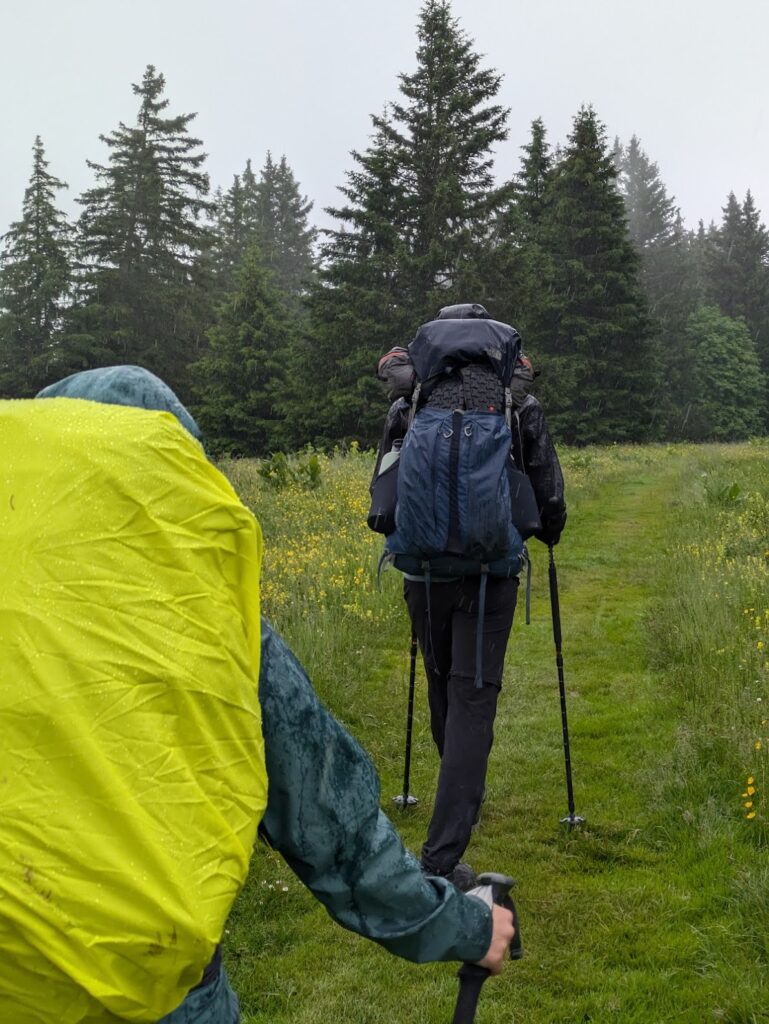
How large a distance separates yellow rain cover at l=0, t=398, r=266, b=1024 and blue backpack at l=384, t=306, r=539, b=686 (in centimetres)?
208

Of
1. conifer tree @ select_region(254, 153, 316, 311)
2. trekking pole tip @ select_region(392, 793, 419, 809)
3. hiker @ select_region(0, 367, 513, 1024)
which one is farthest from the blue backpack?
conifer tree @ select_region(254, 153, 316, 311)

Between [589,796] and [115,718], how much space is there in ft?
13.1

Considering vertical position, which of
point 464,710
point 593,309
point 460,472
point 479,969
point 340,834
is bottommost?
point 464,710

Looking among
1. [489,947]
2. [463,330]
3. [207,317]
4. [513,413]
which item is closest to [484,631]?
[513,413]

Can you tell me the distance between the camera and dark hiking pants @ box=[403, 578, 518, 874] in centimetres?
329

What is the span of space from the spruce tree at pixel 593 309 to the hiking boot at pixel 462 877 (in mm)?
33376

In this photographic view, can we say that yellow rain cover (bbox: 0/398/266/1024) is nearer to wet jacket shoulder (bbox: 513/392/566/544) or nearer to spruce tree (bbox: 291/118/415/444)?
wet jacket shoulder (bbox: 513/392/566/544)

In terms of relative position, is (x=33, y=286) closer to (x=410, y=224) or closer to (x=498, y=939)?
(x=410, y=224)

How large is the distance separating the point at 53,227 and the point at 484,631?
42079mm

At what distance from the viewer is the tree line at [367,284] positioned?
30.4 metres

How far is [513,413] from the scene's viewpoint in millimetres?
3297

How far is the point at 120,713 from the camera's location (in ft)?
2.96

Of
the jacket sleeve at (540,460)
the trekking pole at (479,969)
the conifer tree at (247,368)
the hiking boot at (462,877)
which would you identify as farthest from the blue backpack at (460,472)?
the conifer tree at (247,368)

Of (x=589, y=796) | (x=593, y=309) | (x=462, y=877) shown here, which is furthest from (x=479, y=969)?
(x=593, y=309)
